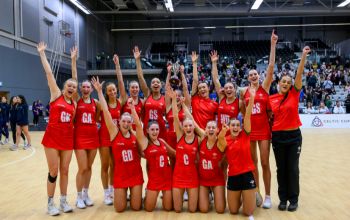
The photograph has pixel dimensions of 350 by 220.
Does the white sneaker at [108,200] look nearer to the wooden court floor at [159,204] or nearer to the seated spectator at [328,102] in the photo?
the wooden court floor at [159,204]

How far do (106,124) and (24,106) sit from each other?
6749 millimetres

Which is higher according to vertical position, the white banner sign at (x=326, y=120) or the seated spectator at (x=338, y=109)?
the seated spectator at (x=338, y=109)

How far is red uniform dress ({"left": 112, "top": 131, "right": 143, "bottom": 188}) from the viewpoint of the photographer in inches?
168

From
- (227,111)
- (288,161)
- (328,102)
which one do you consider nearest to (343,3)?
(328,102)

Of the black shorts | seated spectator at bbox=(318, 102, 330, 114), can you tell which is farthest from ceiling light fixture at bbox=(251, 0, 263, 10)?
the black shorts

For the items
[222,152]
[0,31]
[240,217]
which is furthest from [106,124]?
[0,31]

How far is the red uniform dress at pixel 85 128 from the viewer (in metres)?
4.35

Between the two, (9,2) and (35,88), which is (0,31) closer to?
(9,2)

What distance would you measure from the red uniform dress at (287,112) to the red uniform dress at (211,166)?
799mm

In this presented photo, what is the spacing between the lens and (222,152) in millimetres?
4219

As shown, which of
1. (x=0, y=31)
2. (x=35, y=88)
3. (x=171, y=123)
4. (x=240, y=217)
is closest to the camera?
(x=240, y=217)

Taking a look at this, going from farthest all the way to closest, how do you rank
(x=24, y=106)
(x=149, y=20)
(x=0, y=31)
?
(x=149, y=20), (x=0, y=31), (x=24, y=106)

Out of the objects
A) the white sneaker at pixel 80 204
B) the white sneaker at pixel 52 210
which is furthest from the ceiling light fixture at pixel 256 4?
the white sneaker at pixel 52 210

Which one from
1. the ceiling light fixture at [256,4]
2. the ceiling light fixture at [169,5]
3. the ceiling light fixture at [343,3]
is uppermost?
the ceiling light fixture at [343,3]
